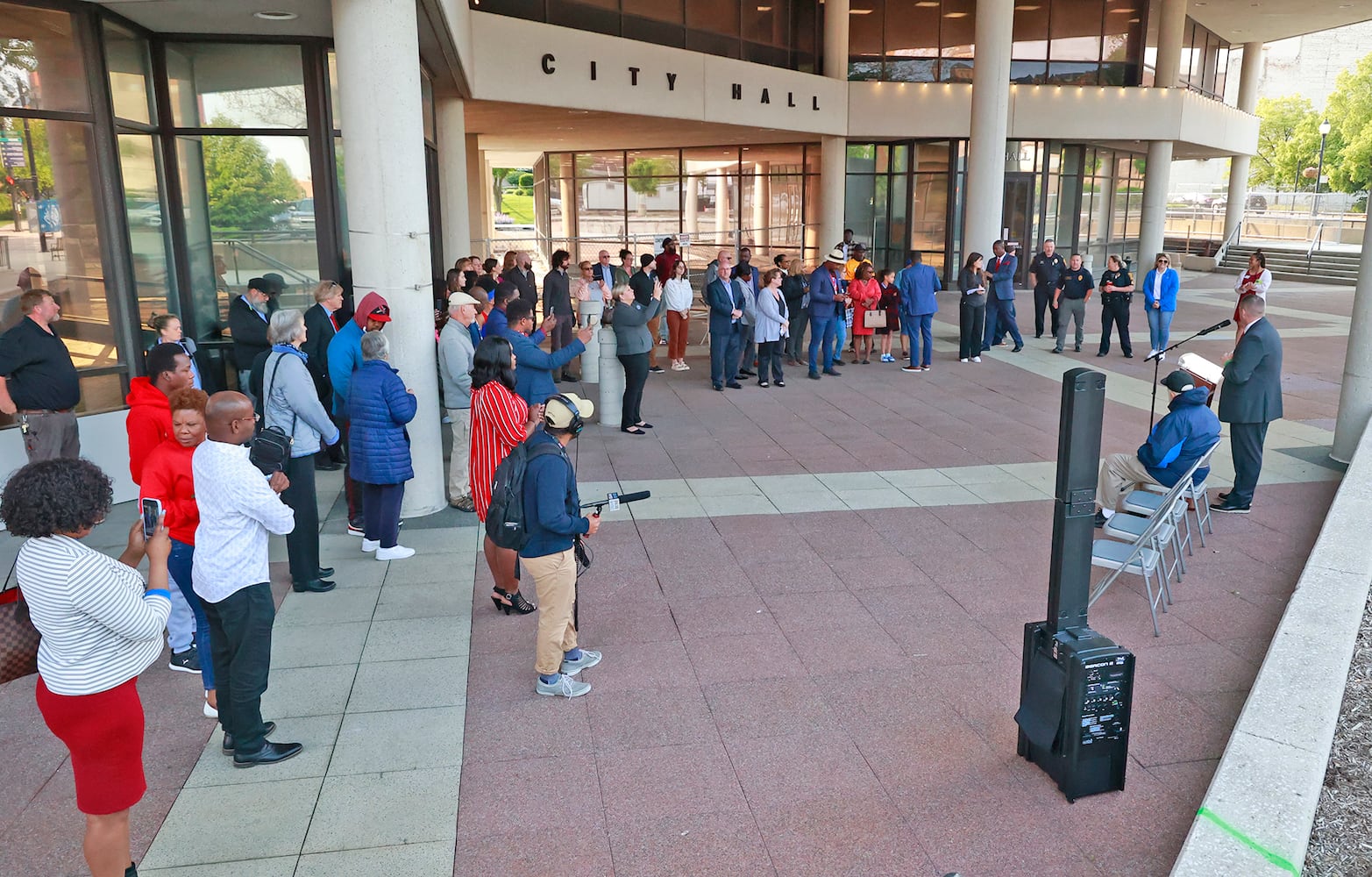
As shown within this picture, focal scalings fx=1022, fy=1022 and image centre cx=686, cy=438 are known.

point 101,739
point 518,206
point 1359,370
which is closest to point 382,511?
point 101,739

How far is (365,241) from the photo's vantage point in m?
8.14

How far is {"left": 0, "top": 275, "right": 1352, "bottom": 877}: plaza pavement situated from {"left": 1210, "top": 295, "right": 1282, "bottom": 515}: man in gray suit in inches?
12.4

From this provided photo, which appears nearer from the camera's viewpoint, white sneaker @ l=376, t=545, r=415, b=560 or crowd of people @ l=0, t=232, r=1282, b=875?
crowd of people @ l=0, t=232, r=1282, b=875

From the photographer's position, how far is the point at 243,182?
10266 millimetres

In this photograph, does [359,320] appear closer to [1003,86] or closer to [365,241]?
[365,241]

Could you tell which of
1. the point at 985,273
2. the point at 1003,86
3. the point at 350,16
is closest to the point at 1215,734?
the point at 350,16

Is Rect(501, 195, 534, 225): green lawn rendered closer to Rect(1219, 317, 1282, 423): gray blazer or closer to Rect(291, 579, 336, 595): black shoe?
Rect(1219, 317, 1282, 423): gray blazer

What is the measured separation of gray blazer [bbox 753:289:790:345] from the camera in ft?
45.9

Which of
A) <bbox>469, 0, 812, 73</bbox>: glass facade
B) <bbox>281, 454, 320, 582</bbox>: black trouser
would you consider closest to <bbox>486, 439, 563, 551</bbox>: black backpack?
<bbox>281, 454, 320, 582</bbox>: black trouser

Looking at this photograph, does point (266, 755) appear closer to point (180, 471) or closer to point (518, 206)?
point (180, 471)

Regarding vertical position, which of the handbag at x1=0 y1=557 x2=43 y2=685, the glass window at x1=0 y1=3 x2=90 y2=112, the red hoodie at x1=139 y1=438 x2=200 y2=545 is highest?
the glass window at x1=0 y1=3 x2=90 y2=112

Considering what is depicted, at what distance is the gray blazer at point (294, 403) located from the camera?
647 cm

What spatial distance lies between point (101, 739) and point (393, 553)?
400cm

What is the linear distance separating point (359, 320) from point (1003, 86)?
62.5 ft
